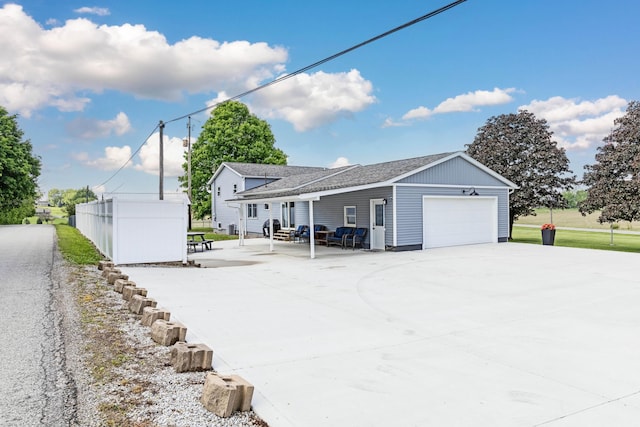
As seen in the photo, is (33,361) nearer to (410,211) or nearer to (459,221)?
(410,211)

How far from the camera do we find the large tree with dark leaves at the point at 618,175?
62.8 feet

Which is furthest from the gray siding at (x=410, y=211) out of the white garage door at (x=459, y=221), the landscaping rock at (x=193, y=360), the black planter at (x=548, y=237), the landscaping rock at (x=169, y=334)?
the landscaping rock at (x=193, y=360)

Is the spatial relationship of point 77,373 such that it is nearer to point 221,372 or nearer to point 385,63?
point 221,372

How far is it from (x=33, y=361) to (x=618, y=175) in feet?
76.6

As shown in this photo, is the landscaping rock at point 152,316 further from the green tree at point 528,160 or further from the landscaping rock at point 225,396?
the green tree at point 528,160

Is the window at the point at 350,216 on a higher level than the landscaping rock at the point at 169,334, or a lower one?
higher

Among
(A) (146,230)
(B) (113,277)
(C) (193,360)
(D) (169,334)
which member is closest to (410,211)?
(A) (146,230)

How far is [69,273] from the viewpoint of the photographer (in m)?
10.5

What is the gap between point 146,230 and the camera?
1215 centimetres

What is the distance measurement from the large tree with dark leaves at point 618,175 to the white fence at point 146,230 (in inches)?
727

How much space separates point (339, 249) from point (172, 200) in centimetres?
742

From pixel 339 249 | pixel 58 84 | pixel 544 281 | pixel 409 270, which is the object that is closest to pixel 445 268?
pixel 409 270

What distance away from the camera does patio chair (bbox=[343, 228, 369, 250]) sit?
56.5ft

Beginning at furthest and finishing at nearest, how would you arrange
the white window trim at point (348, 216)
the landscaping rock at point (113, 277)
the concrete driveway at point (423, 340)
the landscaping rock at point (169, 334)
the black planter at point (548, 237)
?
the black planter at point (548, 237) < the white window trim at point (348, 216) < the landscaping rock at point (113, 277) < the landscaping rock at point (169, 334) < the concrete driveway at point (423, 340)
